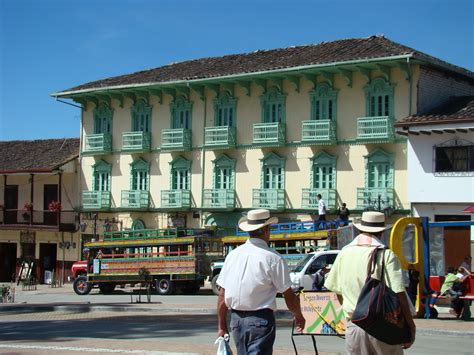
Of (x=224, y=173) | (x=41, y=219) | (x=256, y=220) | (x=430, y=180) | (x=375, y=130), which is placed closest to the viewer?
(x=256, y=220)

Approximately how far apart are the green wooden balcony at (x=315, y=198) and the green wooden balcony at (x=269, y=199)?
3.48ft

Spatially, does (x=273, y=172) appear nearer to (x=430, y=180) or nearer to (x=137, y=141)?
(x=137, y=141)

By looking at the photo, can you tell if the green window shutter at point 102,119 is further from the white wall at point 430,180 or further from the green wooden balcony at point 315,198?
the white wall at point 430,180

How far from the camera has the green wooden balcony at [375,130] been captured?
34.2 meters

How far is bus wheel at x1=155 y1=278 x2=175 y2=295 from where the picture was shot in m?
30.7

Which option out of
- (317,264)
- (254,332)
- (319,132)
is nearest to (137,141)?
(319,132)

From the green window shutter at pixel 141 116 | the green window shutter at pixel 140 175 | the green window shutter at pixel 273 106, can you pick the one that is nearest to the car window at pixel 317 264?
the green window shutter at pixel 273 106

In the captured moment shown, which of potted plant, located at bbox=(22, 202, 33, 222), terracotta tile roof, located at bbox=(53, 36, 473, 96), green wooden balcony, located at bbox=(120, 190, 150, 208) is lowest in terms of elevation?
potted plant, located at bbox=(22, 202, 33, 222)

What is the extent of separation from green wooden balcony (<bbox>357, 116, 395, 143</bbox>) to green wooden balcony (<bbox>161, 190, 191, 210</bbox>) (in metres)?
9.85

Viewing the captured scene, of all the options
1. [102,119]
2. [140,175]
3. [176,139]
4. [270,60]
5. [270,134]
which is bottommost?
[140,175]

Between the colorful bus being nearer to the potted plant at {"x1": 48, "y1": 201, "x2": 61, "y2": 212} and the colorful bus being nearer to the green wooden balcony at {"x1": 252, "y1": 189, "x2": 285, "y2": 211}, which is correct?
the green wooden balcony at {"x1": 252, "y1": 189, "x2": 285, "y2": 211}

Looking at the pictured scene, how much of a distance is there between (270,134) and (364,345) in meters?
31.2

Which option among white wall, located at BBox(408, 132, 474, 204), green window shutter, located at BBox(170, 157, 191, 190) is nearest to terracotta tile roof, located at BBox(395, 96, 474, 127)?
white wall, located at BBox(408, 132, 474, 204)

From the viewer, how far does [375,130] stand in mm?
34594
